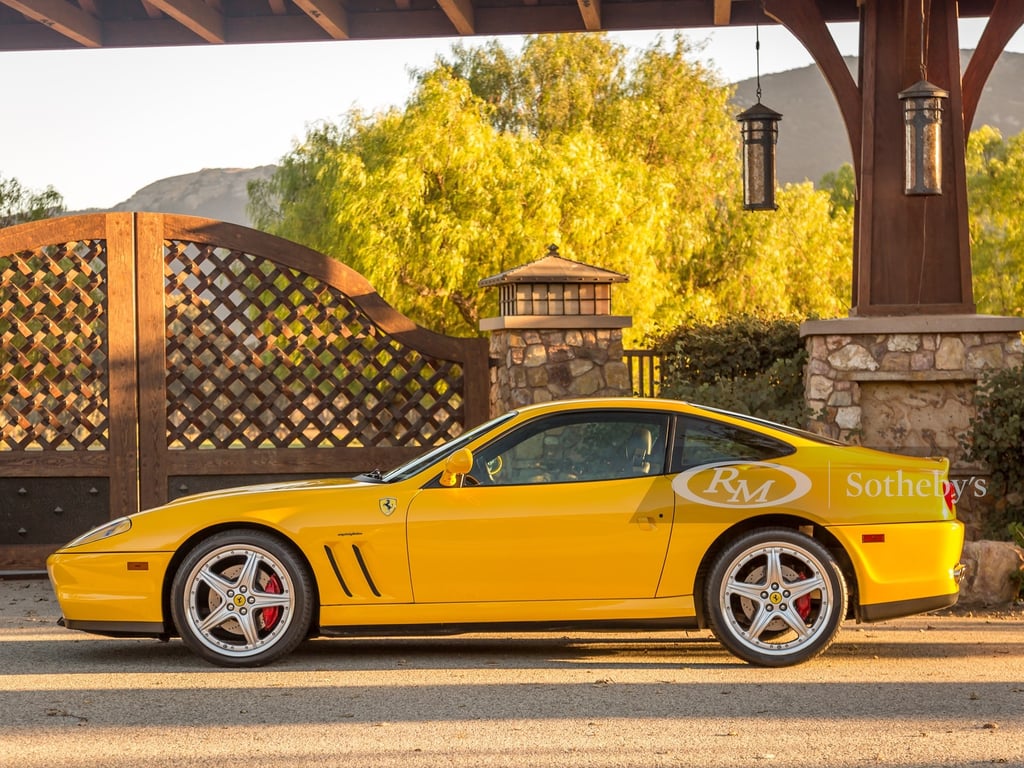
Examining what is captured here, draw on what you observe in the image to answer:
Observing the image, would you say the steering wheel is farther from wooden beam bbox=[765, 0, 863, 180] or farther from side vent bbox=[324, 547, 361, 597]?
wooden beam bbox=[765, 0, 863, 180]

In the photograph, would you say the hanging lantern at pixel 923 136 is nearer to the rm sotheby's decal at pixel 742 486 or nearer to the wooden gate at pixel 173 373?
the wooden gate at pixel 173 373

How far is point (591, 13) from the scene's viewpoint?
38.4ft

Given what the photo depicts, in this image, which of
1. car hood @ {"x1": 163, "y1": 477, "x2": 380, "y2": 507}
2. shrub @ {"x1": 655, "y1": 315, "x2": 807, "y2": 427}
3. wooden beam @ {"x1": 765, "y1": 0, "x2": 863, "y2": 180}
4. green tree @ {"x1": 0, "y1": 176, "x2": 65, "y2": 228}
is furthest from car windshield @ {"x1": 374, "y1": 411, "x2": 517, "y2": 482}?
green tree @ {"x1": 0, "y1": 176, "x2": 65, "y2": 228}

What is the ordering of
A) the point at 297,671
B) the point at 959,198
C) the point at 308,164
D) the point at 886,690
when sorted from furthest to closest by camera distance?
the point at 308,164, the point at 959,198, the point at 297,671, the point at 886,690

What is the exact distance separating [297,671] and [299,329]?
534cm

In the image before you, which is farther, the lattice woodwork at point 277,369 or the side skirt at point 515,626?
the lattice woodwork at point 277,369

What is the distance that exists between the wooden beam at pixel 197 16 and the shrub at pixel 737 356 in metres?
4.89

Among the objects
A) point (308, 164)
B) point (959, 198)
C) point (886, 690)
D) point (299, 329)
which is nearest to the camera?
point (886, 690)

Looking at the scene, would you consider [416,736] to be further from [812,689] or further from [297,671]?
[812,689]

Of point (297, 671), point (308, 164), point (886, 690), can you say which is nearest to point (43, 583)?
point (297, 671)

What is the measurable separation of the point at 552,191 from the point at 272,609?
20.8 metres

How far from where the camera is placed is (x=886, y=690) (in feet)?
18.9

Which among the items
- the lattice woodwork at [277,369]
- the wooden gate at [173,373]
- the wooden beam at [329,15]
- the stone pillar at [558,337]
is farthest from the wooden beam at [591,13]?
the lattice woodwork at [277,369]

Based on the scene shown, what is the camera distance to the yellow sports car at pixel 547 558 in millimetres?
6312
